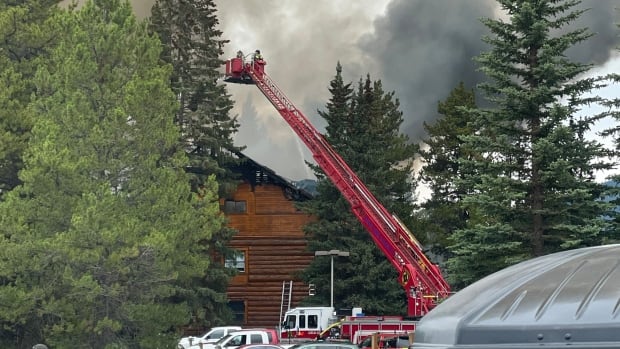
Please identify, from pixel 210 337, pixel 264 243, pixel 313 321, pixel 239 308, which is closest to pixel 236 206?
pixel 264 243

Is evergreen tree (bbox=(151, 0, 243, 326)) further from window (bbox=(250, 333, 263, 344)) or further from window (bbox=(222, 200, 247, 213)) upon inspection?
window (bbox=(250, 333, 263, 344))

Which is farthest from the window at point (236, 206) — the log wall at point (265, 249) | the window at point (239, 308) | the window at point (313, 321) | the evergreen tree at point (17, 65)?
the evergreen tree at point (17, 65)

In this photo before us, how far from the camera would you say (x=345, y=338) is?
31.3 metres

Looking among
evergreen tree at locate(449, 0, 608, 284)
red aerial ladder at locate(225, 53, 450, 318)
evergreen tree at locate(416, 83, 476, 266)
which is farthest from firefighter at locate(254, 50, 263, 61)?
evergreen tree at locate(449, 0, 608, 284)

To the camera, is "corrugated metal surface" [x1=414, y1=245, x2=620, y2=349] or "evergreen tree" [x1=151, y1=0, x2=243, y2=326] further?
"evergreen tree" [x1=151, y1=0, x2=243, y2=326]

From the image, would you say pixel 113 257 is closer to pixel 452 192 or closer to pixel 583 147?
pixel 583 147

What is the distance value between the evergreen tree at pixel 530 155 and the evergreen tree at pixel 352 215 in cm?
1343

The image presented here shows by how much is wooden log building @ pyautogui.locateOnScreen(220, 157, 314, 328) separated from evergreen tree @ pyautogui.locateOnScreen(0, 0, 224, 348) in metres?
19.6

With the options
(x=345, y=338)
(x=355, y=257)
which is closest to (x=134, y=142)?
(x=345, y=338)

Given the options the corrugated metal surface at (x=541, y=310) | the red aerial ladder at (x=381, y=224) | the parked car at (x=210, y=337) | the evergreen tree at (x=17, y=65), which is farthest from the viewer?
the red aerial ladder at (x=381, y=224)

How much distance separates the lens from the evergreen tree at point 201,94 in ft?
139

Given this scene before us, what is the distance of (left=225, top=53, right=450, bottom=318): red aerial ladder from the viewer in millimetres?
33906

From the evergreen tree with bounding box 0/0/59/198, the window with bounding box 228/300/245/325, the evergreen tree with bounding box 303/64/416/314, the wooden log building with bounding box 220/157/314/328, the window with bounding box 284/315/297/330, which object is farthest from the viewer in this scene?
the window with bounding box 228/300/245/325

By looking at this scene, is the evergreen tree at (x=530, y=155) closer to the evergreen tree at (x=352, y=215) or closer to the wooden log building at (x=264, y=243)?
the evergreen tree at (x=352, y=215)
